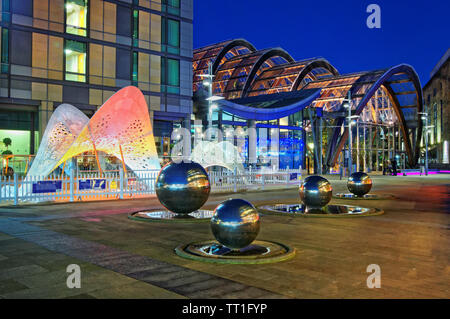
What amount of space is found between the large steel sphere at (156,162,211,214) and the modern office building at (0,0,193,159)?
24.2m

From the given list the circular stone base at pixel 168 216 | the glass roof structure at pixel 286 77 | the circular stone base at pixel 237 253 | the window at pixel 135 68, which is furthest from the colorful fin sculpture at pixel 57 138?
the glass roof structure at pixel 286 77

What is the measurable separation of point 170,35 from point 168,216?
32267mm

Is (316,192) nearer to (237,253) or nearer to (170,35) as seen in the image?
(237,253)

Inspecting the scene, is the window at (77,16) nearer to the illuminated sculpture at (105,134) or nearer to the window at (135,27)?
the window at (135,27)

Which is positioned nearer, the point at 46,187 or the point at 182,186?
the point at 182,186

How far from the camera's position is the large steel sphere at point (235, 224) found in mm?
7559

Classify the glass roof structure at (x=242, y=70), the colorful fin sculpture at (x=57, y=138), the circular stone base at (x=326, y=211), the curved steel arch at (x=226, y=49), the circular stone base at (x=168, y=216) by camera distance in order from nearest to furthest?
the circular stone base at (x=168, y=216) < the circular stone base at (x=326, y=211) < the colorful fin sculpture at (x=57, y=138) < the glass roof structure at (x=242, y=70) < the curved steel arch at (x=226, y=49)

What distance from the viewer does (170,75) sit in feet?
137

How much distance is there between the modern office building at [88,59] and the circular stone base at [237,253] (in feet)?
92.8

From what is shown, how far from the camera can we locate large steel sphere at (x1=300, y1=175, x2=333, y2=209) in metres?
14.3

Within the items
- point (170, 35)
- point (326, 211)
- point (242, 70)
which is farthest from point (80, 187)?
point (242, 70)

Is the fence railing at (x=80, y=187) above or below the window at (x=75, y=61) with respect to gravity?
below

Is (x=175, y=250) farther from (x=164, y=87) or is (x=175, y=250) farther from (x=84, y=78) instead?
(x=164, y=87)

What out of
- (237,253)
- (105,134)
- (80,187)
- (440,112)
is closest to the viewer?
(237,253)
